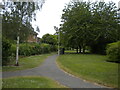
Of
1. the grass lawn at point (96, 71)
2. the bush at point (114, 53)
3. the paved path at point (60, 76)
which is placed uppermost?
the bush at point (114, 53)

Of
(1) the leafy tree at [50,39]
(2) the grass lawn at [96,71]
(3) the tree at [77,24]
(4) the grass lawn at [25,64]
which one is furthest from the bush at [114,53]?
(1) the leafy tree at [50,39]

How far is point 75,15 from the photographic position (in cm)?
2772

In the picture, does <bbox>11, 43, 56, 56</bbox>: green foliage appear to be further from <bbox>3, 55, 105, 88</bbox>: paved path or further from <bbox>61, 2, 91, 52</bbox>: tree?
<bbox>3, 55, 105, 88</bbox>: paved path

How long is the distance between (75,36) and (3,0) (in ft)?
69.5

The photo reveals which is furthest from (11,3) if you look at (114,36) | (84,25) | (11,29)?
(114,36)

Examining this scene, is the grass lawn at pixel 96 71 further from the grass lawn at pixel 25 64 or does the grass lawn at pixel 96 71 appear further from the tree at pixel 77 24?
the tree at pixel 77 24

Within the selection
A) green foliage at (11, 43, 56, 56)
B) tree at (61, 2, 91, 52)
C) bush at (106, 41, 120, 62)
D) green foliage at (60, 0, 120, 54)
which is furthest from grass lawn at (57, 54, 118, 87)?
tree at (61, 2, 91, 52)

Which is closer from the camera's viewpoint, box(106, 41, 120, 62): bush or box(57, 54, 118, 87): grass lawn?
box(57, 54, 118, 87): grass lawn

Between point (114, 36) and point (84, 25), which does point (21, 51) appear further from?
point (114, 36)

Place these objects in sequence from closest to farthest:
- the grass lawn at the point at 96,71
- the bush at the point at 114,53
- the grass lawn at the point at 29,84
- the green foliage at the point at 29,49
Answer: the grass lawn at the point at 29,84 < the grass lawn at the point at 96,71 < the bush at the point at 114,53 < the green foliage at the point at 29,49

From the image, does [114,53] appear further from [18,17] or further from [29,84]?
[29,84]

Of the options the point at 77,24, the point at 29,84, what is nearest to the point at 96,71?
the point at 29,84

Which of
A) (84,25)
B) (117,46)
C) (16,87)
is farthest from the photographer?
(84,25)

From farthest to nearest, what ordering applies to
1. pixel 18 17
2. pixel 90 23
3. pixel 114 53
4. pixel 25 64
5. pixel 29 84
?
pixel 90 23, pixel 114 53, pixel 25 64, pixel 18 17, pixel 29 84
